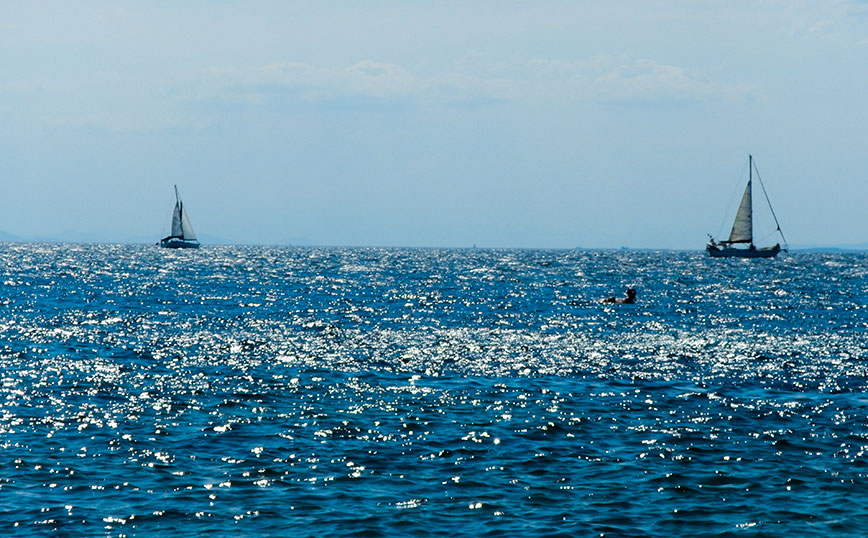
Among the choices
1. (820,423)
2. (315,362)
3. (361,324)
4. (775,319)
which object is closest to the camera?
(820,423)

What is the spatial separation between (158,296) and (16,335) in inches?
1459

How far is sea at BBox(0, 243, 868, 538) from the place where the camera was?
75.2ft

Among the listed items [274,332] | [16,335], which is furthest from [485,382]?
[16,335]

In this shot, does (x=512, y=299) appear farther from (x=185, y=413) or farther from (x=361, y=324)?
(x=185, y=413)

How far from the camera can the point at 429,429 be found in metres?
32.1

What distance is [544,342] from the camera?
5775cm

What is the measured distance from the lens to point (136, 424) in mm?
32062

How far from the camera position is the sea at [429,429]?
75.2 feet

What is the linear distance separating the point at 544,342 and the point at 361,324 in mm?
16558

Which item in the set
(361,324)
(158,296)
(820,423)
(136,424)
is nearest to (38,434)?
(136,424)

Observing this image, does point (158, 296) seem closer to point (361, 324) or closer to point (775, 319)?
point (361, 324)

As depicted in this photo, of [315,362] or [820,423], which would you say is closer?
[820,423]

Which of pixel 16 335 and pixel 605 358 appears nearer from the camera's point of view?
pixel 605 358

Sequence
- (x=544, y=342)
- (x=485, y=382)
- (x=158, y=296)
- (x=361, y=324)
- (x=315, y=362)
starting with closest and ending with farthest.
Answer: (x=485, y=382) < (x=315, y=362) < (x=544, y=342) < (x=361, y=324) < (x=158, y=296)
